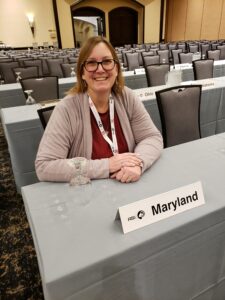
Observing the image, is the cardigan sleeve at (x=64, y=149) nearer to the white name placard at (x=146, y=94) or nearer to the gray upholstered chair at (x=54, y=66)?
the white name placard at (x=146, y=94)

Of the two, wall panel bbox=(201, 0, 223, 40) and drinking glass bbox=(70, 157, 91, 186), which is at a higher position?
wall panel bbox=(201, 0, 223, 40)

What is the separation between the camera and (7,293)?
130cm

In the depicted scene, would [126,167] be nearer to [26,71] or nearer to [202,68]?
[202,68]

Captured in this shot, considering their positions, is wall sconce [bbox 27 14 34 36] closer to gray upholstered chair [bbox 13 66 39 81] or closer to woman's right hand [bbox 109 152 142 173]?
gray upholstered chair [bbox 13 66 39 81]

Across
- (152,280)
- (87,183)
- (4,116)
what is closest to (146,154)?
(87,183)

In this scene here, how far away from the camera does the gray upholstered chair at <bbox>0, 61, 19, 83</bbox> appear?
4602mm

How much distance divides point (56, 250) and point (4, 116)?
1533 mm

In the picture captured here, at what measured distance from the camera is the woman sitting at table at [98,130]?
101cm

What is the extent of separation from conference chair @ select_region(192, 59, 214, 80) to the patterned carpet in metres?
2.92

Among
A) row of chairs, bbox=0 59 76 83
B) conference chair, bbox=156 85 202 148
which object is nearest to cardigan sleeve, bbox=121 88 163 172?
conference chair, bbox=156 85 202 148

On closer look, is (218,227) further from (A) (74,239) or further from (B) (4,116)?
(B) (4,116)

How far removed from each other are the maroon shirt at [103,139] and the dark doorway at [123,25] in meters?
14.1

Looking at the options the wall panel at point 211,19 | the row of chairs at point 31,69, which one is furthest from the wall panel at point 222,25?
the row of chairs at point 31,69

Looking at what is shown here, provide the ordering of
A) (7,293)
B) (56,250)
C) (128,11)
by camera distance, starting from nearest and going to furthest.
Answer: (56,250) < (7,293) < (128,11)
